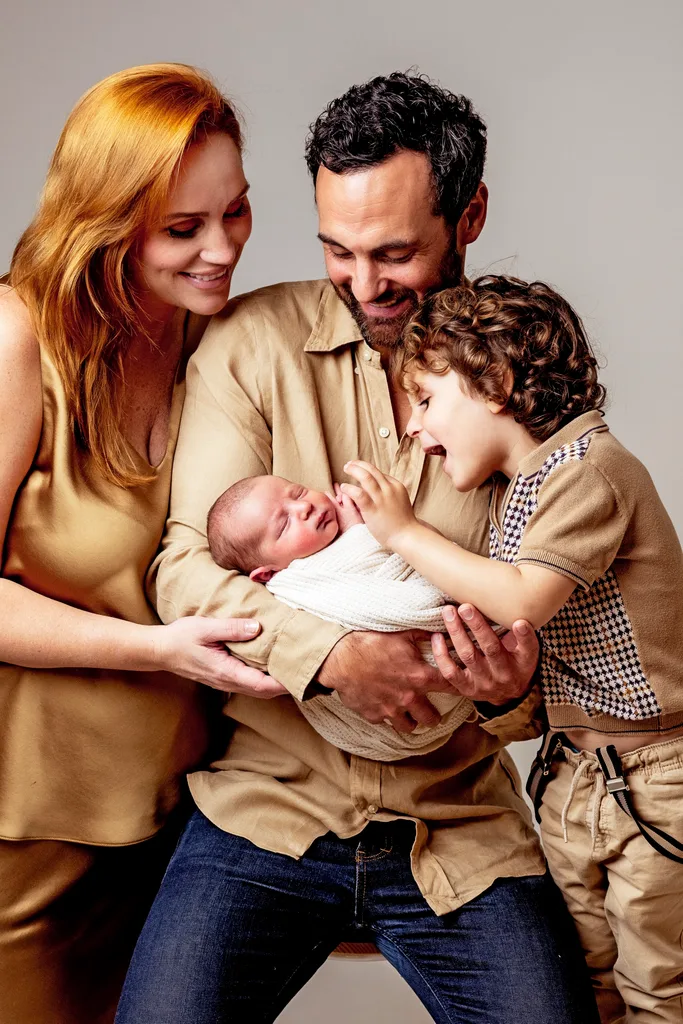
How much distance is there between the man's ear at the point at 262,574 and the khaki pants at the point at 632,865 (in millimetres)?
595

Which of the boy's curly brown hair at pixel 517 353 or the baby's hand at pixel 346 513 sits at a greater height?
the boy's curly brown hair at pixel 517 353

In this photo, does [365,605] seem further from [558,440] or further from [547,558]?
[558,440]

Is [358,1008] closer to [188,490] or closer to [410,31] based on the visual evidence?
[188,490]

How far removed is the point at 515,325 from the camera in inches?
79.5

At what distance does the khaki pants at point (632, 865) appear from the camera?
77.4 inches

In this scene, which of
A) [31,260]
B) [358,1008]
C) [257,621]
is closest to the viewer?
[257,621]

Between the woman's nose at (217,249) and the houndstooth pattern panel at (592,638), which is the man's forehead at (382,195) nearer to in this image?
the woman's nose at (217,249)

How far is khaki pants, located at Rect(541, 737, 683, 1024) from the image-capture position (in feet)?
6.45

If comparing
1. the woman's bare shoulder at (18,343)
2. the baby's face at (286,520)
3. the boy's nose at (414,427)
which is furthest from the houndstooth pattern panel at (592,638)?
the woman's bare shoulder at (18,343)

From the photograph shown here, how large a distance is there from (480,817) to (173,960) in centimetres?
59

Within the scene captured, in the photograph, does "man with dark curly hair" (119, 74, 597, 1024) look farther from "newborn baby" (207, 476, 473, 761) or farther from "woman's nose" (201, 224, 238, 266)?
"woman's nose" (201, 224, 238, 266)

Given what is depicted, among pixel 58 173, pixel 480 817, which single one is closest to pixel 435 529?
pixel 480 817

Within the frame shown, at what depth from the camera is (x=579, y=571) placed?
1821mm

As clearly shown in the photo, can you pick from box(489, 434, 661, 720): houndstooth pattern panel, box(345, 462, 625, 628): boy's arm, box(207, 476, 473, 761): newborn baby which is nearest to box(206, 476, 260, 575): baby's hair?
box(207, 476, 473, 761): newborn baby
